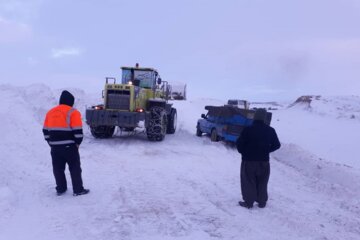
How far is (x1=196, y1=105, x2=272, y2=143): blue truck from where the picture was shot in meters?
15.2

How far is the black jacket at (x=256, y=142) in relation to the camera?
7684mm

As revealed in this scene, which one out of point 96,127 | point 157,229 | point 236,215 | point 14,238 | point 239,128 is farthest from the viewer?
point 96,127

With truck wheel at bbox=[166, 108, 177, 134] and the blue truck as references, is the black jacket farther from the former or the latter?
truck wheel at bbox=[166, 108, 177, 134]

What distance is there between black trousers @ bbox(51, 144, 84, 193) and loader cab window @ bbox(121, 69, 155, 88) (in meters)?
9.78

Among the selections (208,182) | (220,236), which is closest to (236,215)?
(220,236)

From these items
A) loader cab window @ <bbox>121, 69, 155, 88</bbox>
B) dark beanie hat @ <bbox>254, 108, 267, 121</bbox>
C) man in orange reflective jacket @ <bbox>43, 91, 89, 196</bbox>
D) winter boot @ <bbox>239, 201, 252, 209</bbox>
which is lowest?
winter boot @ <bbox>239, 201, 252, 209</bbox>

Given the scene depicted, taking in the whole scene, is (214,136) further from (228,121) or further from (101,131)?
(101,131)

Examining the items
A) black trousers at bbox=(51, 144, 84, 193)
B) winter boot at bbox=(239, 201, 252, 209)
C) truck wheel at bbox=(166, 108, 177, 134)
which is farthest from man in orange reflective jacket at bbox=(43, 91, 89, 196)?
truck wheel at bbox=(166, 108, 177, 134)

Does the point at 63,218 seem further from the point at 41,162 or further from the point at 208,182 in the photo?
the point at 41,162

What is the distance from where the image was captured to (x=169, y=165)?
11.4m

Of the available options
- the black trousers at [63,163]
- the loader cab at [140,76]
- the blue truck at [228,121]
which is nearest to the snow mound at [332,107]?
the blue truck at [228,121]

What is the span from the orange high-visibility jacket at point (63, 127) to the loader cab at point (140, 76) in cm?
964

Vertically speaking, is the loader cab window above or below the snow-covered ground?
above

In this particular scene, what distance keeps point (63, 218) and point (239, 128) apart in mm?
9673
